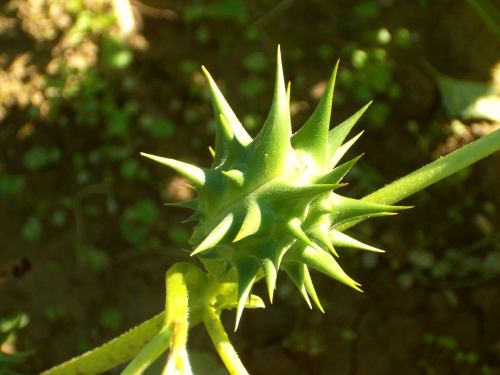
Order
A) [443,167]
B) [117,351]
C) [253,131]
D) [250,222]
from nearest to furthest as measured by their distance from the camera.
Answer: [250,222] → [443,167] → [117,351] → [253,131]

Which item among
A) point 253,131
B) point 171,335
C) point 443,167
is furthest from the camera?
point 253,131

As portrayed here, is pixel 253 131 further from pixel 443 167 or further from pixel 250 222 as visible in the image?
pixel 250 222

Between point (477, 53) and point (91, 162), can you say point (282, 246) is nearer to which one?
point (91, 162)

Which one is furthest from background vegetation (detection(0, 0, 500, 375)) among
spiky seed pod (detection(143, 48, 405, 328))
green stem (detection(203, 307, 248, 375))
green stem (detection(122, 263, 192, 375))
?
spiky seed pod (detection(143, 48, 405, 328))

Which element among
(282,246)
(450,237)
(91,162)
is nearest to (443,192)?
(450,237)

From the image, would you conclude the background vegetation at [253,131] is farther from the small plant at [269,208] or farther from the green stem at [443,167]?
the small plant at [269,208]

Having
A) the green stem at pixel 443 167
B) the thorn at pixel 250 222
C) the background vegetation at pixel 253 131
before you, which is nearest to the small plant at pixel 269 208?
the thorn at pixel 250 222

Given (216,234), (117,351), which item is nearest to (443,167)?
(216,234)
